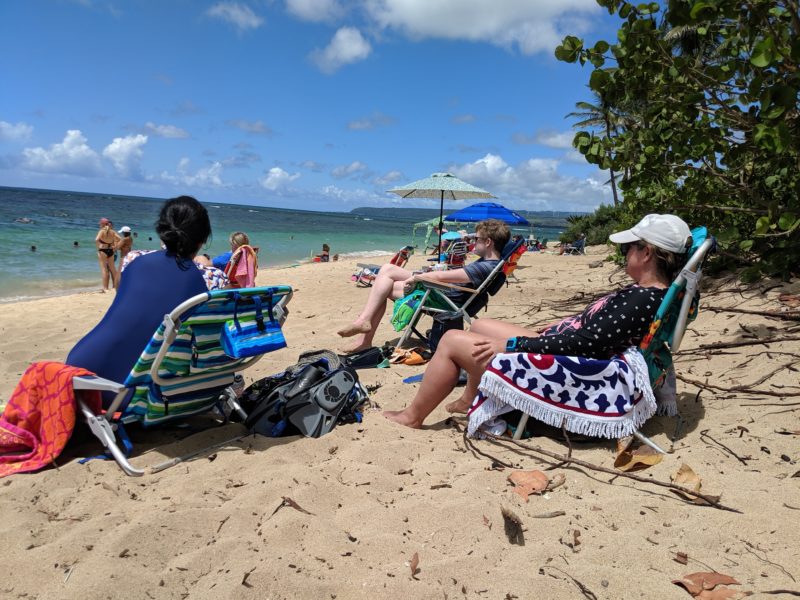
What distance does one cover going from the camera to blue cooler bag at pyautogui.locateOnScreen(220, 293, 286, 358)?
2385mm

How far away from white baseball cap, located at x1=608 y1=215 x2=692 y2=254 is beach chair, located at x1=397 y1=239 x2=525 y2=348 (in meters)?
1.97

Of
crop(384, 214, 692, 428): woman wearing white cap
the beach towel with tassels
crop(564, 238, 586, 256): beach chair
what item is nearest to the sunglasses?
crop(384, 214, 692, 428): woman wearing white cap

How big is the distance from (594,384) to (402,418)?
0.98 metres

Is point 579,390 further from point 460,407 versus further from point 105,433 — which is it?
point 105,433

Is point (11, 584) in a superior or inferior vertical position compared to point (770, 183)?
inferior

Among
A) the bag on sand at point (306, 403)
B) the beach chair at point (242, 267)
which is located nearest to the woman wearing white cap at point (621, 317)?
the bag on sand at point (306, 403)

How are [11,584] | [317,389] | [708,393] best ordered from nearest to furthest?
[11,584] → [317,389] → [708,393]

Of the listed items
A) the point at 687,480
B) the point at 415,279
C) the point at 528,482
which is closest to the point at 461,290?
the point at 415,279

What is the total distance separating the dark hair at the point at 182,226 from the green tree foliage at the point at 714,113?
92.8 inches

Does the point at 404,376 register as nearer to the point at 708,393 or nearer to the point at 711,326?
the point at 708,393

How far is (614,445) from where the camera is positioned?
8.17ft

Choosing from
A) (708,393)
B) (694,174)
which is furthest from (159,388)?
Answer: (694,174)

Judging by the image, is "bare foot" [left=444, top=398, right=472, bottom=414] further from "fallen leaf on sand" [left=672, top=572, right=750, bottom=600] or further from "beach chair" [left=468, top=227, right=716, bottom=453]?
"fallen leaf on sand" [left=672, top=572, right=750, bottom=600]

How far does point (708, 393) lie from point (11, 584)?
3.17 metres
